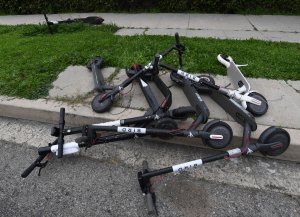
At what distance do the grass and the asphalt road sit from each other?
1.59 metres

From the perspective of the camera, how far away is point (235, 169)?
10.4 feet

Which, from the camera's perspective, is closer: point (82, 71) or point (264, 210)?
point (264, 210)

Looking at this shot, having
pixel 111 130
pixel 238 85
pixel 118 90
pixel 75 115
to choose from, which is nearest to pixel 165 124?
pixel 111 130

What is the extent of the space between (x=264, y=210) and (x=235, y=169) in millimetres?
572

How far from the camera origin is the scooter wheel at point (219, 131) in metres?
3.04

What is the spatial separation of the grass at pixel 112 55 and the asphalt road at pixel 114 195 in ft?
5.21

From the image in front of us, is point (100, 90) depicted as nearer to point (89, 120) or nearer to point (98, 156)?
point (89, 120)

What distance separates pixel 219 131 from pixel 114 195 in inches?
54.0

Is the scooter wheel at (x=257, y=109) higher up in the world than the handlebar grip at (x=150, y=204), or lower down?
higher up

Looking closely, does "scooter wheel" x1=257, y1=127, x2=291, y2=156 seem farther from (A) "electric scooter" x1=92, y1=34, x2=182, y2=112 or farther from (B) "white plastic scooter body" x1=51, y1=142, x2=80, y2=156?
(B) "white plastic scooter body" x1=51, y1=142, x2=80, y2=156

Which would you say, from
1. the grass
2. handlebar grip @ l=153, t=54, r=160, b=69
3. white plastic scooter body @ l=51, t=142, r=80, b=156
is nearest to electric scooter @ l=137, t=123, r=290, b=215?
white plastic scooter body @ l=51, t=142, r=80, b=156

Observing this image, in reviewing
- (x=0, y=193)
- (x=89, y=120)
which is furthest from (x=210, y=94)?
(x=0, y=193)

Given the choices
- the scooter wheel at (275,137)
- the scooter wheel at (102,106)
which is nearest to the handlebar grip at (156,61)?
the scooter wheel at (102,106)

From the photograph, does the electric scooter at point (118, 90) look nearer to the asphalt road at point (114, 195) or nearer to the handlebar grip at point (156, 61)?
the handlebar grip at point (156, 61)
